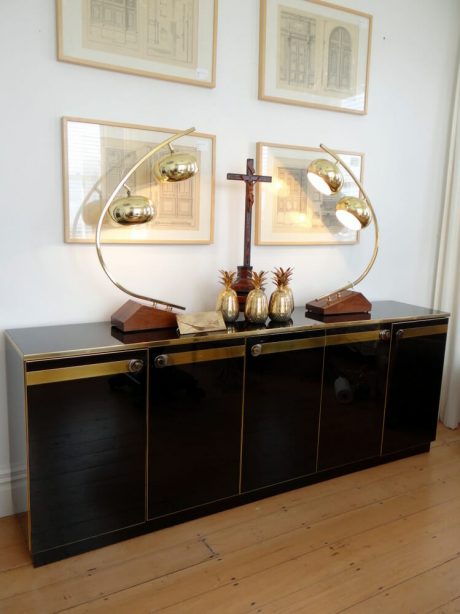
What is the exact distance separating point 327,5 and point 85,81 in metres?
1.33

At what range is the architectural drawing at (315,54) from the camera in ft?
8.11

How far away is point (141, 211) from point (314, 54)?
4.41 ft

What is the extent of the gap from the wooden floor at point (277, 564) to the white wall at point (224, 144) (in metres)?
0.56

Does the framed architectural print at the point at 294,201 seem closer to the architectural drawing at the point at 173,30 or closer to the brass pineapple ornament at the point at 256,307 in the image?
the brass pineapple ornament at the point at 256,307

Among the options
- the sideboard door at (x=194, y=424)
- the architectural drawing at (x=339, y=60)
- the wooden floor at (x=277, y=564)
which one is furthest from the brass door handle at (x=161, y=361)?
the architectural drawing at (x=339, y=60)

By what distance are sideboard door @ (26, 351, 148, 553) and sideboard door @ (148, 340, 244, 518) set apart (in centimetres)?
6

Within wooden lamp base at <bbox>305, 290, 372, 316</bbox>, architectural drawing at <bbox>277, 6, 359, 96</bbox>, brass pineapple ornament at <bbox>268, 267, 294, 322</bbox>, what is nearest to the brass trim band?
brass pineapple ornament at <bbox>268, 267, 294, 322</bbox>

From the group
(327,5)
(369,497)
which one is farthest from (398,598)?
(327,5)

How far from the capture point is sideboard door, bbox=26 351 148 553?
1744 mm

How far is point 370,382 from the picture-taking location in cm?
251

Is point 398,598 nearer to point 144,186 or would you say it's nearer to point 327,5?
point 144,186

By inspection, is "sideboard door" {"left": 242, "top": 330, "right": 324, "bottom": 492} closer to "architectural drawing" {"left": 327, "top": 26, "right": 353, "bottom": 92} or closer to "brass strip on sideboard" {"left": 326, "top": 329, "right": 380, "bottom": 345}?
"brass strip on sideboard" {"left": 326, "top": 329, "right": 380, "bottom": 345}

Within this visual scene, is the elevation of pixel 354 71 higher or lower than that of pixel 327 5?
lower

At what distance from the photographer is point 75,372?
5.80 feet
